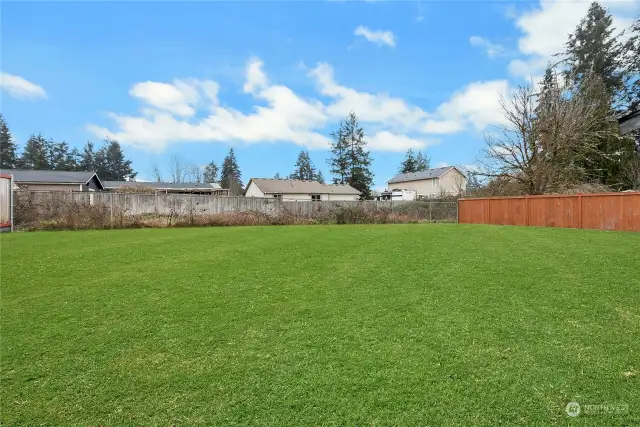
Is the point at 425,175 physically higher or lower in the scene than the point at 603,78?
lower

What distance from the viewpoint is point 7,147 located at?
47.5 metres

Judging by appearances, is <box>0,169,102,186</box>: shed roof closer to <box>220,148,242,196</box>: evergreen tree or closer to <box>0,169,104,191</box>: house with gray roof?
<box>0,169,104,191</box>: house with gray roof

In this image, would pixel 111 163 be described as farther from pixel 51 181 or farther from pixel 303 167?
pixel 51 181

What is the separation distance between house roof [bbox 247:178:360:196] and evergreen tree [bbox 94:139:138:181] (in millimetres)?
31081

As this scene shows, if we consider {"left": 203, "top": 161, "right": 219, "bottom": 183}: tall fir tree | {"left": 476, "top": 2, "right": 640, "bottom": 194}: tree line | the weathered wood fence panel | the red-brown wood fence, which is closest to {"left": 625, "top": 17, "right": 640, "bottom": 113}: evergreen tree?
{"left": 476, "top": 2, "right": 640, "bottom": 194}: tree line

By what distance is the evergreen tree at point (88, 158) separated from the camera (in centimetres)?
5725

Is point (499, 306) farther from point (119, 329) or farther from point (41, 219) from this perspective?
point (41, 219)

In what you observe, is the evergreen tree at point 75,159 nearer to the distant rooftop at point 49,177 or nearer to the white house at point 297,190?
the distant rooftop at point 49,177

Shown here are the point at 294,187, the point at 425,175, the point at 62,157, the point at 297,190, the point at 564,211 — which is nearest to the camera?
the point at 564,211

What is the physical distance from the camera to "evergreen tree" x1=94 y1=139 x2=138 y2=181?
58.3 m

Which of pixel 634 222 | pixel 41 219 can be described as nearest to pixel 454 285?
pixel 634 222

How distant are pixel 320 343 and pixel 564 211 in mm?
15627

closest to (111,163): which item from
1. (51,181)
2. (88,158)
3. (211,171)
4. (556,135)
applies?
(88,158)

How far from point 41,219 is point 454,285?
52.5 feet
